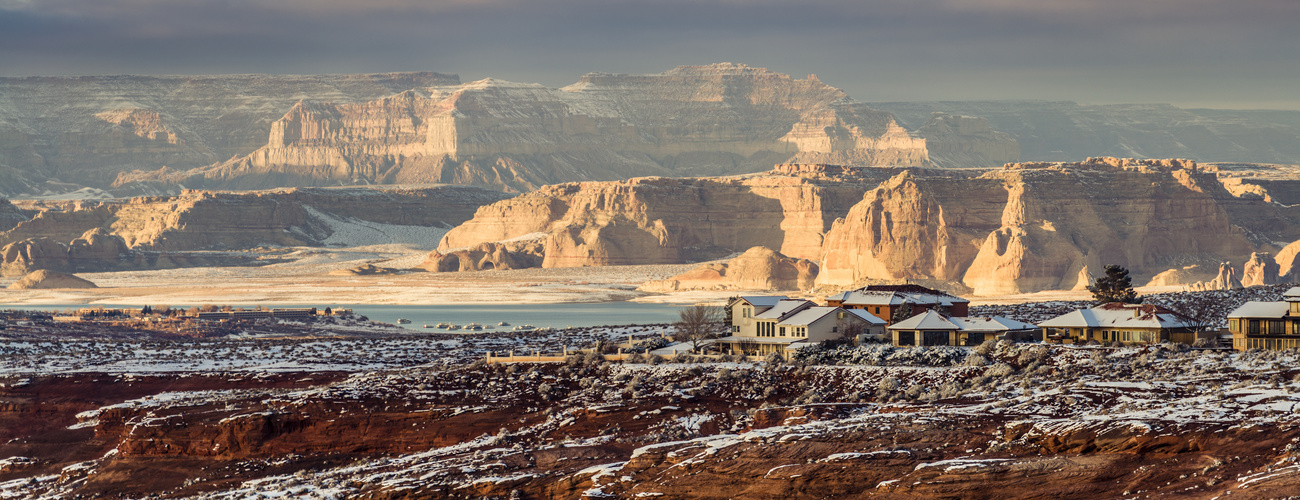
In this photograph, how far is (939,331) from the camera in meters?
68.9

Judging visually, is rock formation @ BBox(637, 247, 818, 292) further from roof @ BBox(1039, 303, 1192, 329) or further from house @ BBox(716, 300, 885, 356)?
roof @ BBox(1039, 303, 1192, 329)

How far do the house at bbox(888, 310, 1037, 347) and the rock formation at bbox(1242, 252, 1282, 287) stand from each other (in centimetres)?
9619

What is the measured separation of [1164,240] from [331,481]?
530 ft

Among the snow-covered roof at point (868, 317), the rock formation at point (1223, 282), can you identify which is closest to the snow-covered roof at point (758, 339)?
the snow-covered roof at point (868, 317)

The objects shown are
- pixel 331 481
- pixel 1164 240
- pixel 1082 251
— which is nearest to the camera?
pixel 331 481

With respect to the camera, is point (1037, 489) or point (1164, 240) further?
point (1164, 240)

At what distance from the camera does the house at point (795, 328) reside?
7025 cm

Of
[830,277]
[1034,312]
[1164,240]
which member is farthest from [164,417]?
[1164,240]

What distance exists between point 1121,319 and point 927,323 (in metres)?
6.81

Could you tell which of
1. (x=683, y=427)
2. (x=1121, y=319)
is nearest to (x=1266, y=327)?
(x=1121, y=319)

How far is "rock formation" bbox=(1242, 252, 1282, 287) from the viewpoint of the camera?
161000 millimetres

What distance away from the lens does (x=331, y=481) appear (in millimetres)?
50250

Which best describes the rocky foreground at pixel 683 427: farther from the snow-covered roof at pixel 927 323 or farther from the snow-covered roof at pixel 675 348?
the snow-covered roof at pixel 675 348

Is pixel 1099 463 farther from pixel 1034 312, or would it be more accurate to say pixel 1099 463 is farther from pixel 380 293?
pixel 380 293
